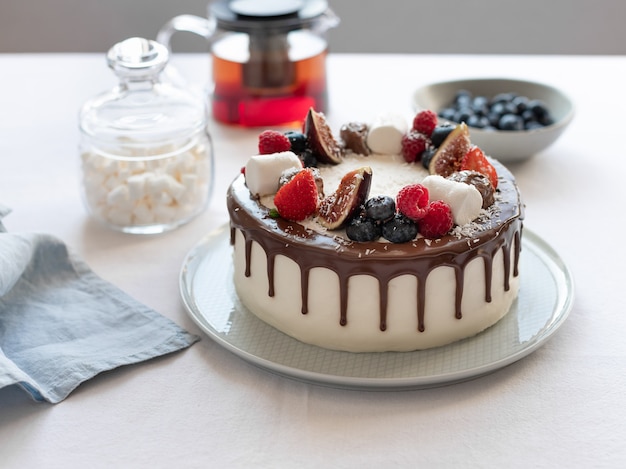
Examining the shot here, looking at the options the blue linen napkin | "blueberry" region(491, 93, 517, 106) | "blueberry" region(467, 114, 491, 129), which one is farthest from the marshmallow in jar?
"blueberry" region(491, 93, 517, 106)

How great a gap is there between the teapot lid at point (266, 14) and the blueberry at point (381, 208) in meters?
1.10

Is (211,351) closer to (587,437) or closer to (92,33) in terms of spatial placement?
(587,437)

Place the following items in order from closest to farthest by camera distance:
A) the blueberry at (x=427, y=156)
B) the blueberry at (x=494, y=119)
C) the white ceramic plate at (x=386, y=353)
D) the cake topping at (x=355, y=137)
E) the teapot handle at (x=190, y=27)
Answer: the white ceramic plate at (x=386, y=353) → the blueberry at (x=427, y=156) → the cake topping at (x=355, y=137) → the blueberry at (x=494, y=119) → the teapot handle at (x=190, y=27)

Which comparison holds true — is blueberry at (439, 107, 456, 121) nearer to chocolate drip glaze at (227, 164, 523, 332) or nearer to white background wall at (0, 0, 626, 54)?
chocolate drip glaze at (227, 164, 523, 332)

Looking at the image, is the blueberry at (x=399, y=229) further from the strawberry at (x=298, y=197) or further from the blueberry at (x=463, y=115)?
the blueberry at (x=463, y=115)

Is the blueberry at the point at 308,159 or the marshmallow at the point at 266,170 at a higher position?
the marshmallow at the point at 266,170

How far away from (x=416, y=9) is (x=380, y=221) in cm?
315

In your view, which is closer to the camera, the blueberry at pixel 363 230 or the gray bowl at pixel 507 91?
the blueberry at pixel 363 230

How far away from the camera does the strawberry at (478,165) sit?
5.96 feet

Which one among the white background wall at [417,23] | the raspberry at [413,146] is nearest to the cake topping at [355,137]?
the raspberry at [413,146]

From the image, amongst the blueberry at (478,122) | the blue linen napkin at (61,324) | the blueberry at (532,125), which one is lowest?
the blue linen napkin at (61,324)

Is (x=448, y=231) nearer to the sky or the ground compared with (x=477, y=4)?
nearer to the sky

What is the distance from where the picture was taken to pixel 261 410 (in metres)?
1.54

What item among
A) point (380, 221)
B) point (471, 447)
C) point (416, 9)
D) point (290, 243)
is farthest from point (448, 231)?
point (416, 9)
